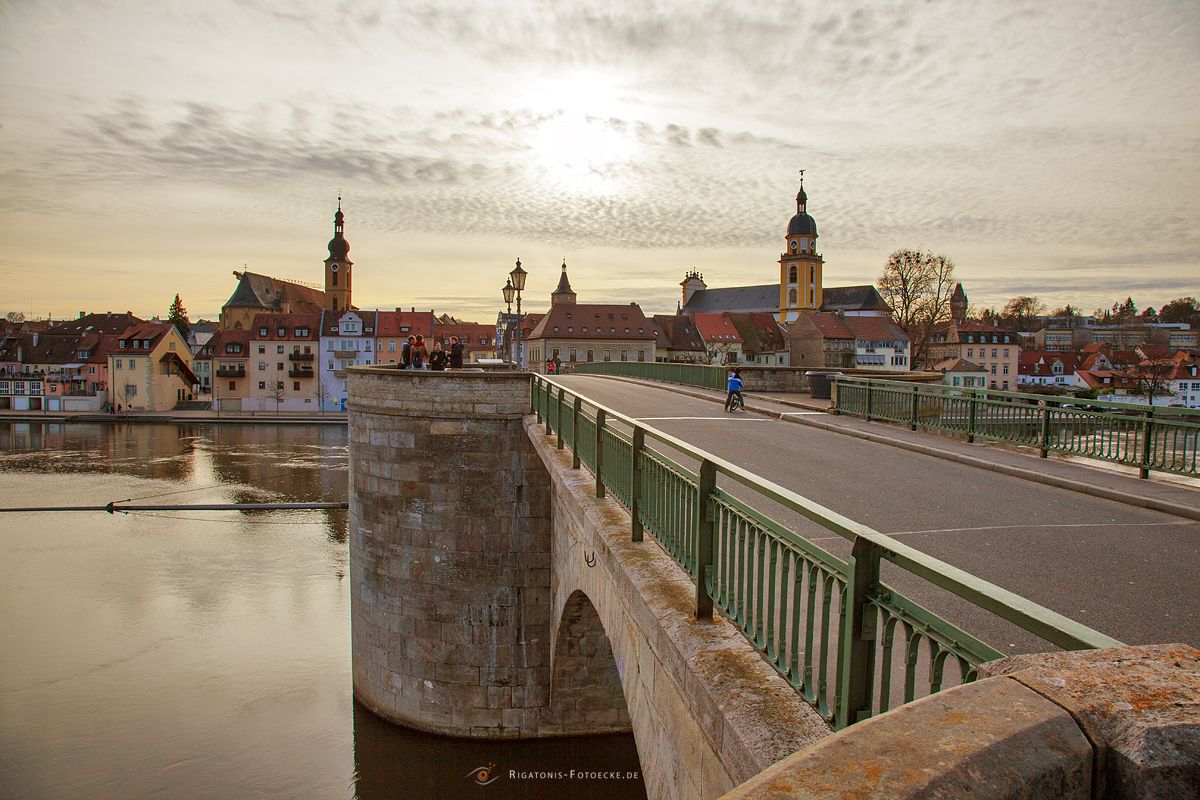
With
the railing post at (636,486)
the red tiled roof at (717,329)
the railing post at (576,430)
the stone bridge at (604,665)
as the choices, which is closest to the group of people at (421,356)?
the stone bridge at (604,665)

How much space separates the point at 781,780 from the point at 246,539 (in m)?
30.3

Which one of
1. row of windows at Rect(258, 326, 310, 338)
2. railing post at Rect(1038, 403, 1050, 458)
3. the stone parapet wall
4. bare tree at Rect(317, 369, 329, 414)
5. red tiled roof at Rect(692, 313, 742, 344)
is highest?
red tiled roof at Rect(692, 313, 742, 344)

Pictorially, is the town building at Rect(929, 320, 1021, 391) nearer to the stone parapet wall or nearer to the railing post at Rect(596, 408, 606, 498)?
the railing post at Rect(596, 408, 606, 498)

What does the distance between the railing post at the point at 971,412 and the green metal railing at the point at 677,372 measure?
1083 centimetres

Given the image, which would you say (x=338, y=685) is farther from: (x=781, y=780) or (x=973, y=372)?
(x=973, y=372)

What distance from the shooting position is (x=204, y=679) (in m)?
17.1

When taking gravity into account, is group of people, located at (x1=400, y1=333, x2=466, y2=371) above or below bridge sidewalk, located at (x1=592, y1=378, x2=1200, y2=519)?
above

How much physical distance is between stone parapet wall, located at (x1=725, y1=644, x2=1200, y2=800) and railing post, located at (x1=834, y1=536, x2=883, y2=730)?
79 centimetres

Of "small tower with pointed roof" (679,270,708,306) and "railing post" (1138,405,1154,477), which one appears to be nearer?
"railing post" (1138,405,1154,477)

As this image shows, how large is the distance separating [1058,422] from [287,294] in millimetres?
109905

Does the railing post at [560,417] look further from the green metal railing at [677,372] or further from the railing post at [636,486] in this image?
the green metal railing at [677,372]

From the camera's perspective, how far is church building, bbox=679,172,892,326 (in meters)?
98.2

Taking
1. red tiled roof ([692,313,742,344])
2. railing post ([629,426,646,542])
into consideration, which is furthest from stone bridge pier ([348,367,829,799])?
red tiled roof ([692,313,742,344])

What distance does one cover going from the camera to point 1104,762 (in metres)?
1.63
